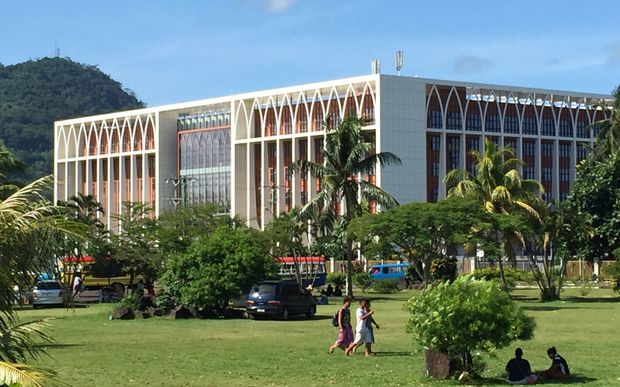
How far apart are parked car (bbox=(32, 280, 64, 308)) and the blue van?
34598mm

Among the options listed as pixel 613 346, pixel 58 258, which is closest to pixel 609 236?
pixel 613 346

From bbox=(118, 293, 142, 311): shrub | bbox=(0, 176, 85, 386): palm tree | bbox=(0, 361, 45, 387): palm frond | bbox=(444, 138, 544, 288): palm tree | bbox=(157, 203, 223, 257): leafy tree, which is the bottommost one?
bbox=(118, 293, 142, 311): shrub

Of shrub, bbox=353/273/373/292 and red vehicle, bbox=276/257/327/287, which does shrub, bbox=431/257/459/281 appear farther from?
red vehicle, bbox=276/257/327/287

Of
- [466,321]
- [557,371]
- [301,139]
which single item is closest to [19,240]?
[466,321]

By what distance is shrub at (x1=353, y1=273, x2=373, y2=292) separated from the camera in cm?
7950

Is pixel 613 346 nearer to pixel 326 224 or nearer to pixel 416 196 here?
pixel 326 224

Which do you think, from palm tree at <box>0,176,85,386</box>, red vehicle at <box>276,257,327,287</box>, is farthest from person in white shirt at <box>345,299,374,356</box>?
red vehicle at <box>276,257,327,287</box>

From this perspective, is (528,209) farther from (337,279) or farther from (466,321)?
(466,321)

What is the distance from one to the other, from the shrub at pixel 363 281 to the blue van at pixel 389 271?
15.6 feet

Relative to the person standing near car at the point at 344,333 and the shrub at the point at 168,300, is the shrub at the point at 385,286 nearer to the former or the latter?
the shrub at the point at 168,300

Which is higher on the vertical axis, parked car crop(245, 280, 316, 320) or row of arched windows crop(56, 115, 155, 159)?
row of arched windows crop(56, 115, 155, 159)

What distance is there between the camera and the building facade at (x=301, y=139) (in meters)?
107

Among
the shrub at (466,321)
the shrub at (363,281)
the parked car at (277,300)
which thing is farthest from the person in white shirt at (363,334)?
the shrub at (363,281)

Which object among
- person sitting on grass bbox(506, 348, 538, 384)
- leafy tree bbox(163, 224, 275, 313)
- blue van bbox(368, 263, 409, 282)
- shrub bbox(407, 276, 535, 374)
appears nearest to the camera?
shrub bbox(407, 276, 535, 374)
